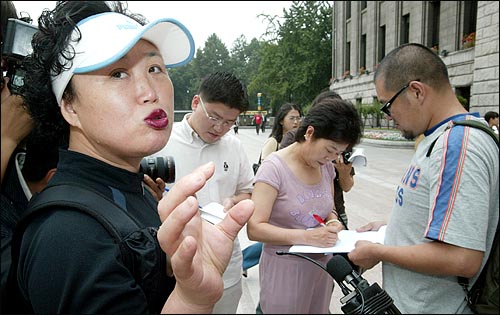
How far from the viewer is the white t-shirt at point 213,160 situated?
→ 99.3 inches

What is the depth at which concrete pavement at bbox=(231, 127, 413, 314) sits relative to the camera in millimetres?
3291

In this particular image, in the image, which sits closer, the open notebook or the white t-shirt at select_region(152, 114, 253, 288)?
the open notebook

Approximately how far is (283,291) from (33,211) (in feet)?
6.22

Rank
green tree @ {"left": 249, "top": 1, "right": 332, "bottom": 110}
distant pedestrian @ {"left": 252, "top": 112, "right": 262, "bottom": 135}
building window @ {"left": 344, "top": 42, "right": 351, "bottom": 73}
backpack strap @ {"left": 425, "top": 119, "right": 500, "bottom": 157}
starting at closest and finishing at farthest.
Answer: backpack strap @ {"left": 425, "top": 119, "right": 500, "bottom": 157} < distant pedestrian @ {"left": 252, "top": 112, "right": 262, "bottom": 135} < green tree @ {"left": 249, "top": 1, "right": 332, "bottom": 110} < building window @ {"left": 344, "top": 42, "right": 351, "bottom": 73}

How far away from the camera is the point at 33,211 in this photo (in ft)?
2.67

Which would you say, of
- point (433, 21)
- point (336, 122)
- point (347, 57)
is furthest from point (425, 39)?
point (336, 122)

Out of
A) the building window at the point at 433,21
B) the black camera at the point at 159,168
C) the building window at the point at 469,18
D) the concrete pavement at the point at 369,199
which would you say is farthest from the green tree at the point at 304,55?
the black camera at the point at 159,168

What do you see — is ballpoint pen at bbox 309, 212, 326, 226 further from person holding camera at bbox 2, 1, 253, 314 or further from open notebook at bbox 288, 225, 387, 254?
person holding camera at bbox 2, 1, 253, 314

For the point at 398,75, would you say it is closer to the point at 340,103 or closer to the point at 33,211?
the point at 340,103

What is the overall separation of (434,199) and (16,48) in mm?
1596

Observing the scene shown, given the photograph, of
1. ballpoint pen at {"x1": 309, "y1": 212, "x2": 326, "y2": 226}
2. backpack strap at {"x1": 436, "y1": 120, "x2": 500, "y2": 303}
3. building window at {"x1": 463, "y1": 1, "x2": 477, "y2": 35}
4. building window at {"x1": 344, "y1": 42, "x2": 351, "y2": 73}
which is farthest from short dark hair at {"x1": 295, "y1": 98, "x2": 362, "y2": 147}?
building window at {"x1": 344, "y1": 42, "x2": 351, "y2": 73}

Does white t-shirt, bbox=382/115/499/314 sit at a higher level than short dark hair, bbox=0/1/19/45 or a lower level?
lower

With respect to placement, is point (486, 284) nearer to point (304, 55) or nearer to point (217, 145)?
point (217, 145)

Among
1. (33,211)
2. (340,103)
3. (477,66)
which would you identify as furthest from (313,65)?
(33,211)
